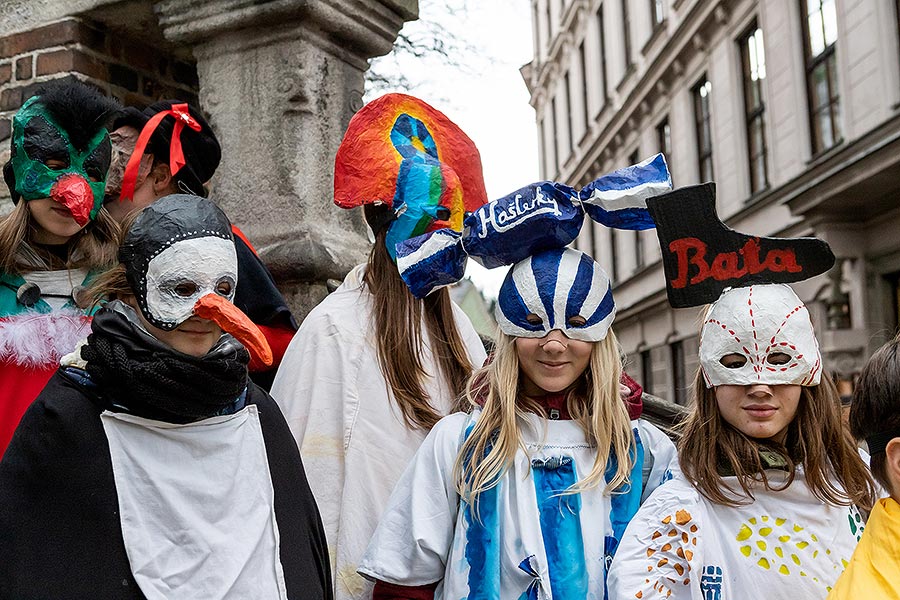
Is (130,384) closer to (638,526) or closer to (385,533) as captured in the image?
(385,533)

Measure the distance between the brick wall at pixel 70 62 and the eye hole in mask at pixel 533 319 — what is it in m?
2.20

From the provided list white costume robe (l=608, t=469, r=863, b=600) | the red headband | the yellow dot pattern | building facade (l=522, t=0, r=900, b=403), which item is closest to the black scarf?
white costume robe (l=608, t=469, r=863, b=600)

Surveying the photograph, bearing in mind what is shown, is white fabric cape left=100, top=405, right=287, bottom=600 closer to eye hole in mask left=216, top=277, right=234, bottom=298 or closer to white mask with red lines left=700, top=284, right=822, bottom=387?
eye hole in mask left=216, top=277, right=234, bottom=298

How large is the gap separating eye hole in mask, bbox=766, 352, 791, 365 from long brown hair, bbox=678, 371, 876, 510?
13cm

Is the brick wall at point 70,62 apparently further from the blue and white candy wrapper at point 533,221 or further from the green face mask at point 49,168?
the blue and white candy wrapper at point 533,221

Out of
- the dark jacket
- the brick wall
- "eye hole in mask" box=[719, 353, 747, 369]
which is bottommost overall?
the dark jacket

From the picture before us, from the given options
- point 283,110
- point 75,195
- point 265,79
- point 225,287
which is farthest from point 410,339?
point 265,79

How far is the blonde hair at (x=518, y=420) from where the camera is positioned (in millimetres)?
2363

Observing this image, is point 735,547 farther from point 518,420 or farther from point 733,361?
point 518,420

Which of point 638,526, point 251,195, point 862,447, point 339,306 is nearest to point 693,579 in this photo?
point 638,526

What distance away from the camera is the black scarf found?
192 centimetres

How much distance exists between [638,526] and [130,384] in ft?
3.80

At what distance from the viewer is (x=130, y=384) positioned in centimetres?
192

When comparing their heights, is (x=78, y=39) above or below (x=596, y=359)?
above
